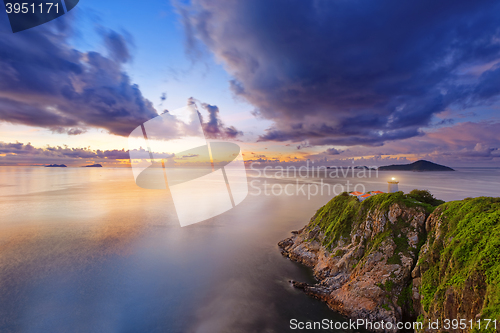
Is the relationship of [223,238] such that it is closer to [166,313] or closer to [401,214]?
[166,313]

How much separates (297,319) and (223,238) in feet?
71.7

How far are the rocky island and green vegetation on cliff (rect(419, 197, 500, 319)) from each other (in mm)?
36

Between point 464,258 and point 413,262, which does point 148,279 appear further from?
point 464,258

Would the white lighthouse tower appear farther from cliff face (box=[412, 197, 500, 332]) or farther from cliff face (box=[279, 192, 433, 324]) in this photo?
cliff face (box=[412, 197, 500, 332])

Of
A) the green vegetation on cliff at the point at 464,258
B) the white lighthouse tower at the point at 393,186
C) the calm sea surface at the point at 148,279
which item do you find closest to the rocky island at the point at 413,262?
the green vegetation on cliff at the point at 464,258

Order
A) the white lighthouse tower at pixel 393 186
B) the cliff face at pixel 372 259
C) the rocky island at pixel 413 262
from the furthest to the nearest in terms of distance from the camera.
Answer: the white lighthouse tower at pixel 393 186
the cliff face at pixel 372 259
the rocky island at pixel 413 262

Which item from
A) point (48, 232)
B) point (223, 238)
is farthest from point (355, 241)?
point (48, 232)

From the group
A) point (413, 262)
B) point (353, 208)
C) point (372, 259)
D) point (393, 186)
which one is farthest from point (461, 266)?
point (393, 186)

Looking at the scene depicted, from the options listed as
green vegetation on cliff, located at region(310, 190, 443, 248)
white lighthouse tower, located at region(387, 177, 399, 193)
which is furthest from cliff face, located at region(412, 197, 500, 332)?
white lighthouse tower, located at region(387, 177, 399, 193)

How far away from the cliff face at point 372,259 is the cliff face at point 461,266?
0.98 metres

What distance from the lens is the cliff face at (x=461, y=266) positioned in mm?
9602

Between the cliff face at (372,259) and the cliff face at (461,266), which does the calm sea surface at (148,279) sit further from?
the cliff face at (461,266)

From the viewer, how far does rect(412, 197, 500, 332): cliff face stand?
9602 millimetres

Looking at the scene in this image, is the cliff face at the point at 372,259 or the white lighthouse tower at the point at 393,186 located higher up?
the white lighthouse tower at the point at 393,186
